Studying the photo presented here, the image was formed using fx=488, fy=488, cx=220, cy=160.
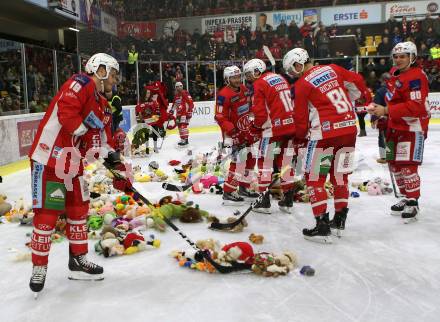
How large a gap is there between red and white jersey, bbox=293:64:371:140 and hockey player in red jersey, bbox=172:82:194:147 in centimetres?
665

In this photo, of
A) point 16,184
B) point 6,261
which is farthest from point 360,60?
point 6,261

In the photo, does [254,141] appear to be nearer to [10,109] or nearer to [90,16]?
[10,109]

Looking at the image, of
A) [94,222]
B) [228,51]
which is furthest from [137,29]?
[94,222]

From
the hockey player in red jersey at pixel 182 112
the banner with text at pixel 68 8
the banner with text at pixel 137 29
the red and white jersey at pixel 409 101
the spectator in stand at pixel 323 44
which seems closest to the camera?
the red and white jersey at pixel 409 101

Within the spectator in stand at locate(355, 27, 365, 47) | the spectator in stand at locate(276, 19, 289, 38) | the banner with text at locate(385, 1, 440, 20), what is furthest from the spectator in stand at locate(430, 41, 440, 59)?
the spectator in stand at locate(276, 19, 289, 38)

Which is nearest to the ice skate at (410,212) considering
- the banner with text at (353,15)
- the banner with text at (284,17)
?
the banner with text at (353,15)

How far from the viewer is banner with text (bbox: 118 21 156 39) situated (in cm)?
1656

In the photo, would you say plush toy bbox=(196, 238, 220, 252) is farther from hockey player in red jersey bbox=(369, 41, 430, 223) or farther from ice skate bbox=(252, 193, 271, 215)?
hockey player in red jersey bbox=(369, 41, 430, 223)

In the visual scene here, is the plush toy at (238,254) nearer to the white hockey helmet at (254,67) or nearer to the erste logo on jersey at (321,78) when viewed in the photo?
the erste logo on jersey at (321,78)

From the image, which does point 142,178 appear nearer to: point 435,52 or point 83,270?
point 83,270

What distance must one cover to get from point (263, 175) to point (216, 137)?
7171 mm

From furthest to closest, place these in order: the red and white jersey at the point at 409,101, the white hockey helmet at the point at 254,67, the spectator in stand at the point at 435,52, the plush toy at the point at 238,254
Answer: the spectator in stand at the point at 435,52
the white hockey helmet at the point at 254,67
the red and white jersey at the point at 409,101
the plush toy at the point at 238,254

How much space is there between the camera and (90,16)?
15.1 meters

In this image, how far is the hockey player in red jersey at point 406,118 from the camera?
13.0 feet
